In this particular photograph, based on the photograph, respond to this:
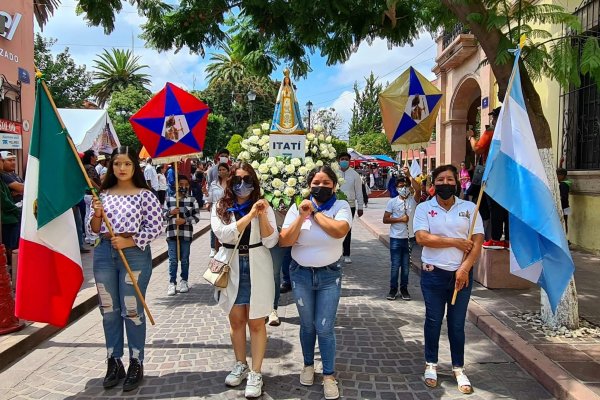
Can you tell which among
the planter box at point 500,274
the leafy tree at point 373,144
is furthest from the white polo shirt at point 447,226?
the leafy tree at point 373,144

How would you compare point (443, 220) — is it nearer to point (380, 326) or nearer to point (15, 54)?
point (380, 326)

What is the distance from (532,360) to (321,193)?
2548 mm

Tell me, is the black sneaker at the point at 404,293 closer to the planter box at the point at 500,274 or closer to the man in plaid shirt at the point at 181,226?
the planter box at the point at 500,274

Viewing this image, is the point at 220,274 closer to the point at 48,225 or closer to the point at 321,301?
the point at 321,301

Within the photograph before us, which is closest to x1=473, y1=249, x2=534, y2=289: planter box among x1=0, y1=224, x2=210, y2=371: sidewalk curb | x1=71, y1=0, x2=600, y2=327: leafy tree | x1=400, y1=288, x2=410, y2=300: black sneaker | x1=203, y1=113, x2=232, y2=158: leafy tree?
x1=400, y1=288, x2=410, y2=300: black sneaker

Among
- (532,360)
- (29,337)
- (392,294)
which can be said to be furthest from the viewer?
(392,294)

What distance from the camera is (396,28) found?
7.51 metres

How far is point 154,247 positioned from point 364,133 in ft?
171

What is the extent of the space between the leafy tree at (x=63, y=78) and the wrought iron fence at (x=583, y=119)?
3119 cm

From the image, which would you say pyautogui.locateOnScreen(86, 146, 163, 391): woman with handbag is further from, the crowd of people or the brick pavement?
the brick pavement

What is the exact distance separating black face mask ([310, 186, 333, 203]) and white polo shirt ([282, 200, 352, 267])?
0.12 meters

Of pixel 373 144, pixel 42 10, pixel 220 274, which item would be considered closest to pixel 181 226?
pixel 220 274

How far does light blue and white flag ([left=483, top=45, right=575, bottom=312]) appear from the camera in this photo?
3.94m

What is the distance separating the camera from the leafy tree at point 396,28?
5043 millimetres
